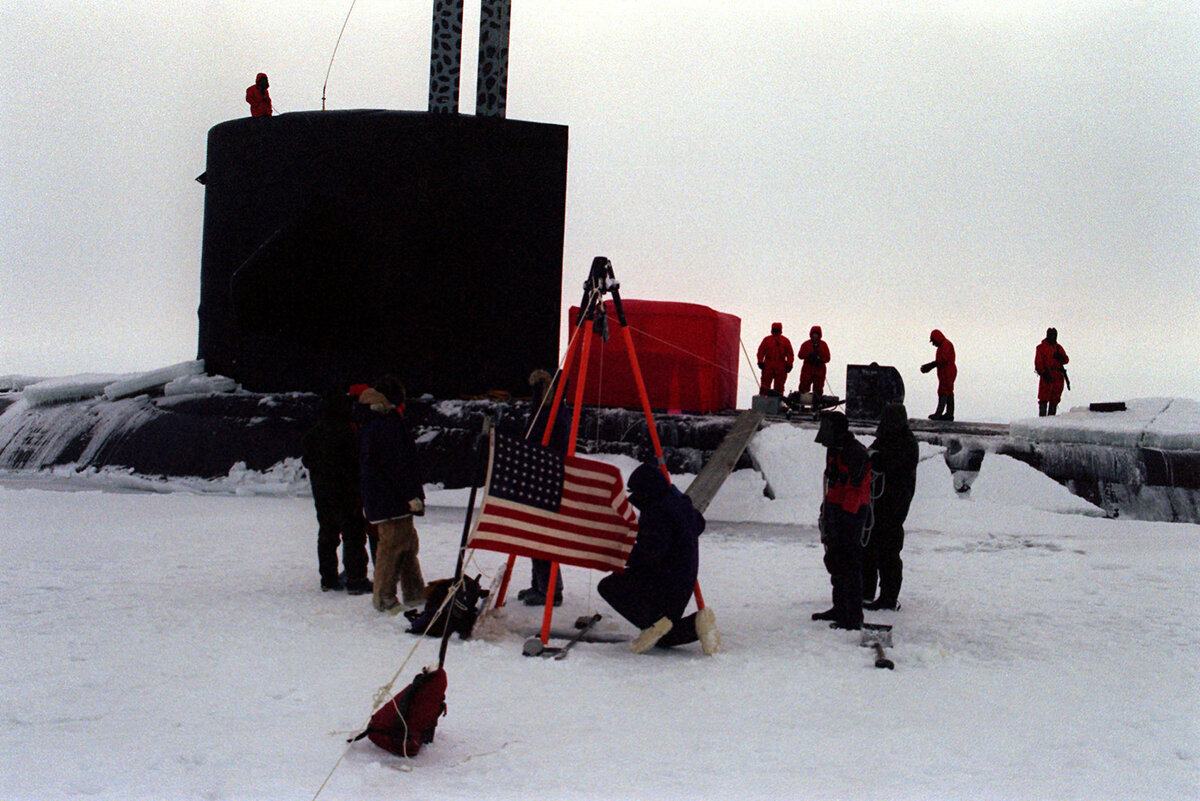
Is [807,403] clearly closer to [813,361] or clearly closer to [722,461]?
[813,361]

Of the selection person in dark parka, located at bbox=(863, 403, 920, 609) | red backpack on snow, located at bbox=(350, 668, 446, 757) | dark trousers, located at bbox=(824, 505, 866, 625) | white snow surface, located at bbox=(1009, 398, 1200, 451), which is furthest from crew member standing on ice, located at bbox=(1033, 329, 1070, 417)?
red backpack on snow, located at bbox=(350, 668, 446, 757)

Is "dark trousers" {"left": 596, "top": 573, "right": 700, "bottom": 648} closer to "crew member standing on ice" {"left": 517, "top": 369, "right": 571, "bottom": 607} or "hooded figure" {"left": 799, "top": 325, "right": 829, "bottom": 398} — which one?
"crew member standing on ice" {"left": 517, "top": 369, "right": 571, "bottom": 607}

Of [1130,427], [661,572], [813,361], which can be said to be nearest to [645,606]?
[661,572]

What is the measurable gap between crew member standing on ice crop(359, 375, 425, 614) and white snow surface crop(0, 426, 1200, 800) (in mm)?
345

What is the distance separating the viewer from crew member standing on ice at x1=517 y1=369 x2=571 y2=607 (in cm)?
694

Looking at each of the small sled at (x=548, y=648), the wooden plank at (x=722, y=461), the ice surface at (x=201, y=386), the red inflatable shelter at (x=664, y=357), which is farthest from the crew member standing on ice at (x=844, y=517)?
the ice surface at (x=201, y=386)

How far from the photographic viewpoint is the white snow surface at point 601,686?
153 inches

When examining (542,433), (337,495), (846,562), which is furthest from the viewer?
(337,495)

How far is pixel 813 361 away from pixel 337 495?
32.8ft

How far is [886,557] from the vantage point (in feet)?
24.0

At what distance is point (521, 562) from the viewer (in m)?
8.76

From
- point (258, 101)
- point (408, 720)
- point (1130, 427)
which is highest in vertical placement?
point (258, 101)

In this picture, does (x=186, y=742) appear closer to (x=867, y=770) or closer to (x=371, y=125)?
(x=867, y=770)

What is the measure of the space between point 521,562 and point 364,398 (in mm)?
2688
